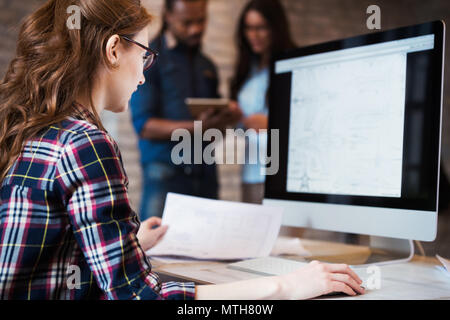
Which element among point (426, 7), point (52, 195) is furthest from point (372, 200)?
point (426, 7)

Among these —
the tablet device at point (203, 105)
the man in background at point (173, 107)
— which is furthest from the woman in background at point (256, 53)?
the tablet device at point (203, 105)

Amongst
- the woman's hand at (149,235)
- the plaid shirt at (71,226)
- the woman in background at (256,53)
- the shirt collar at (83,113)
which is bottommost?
the woman's hand at (149,235)

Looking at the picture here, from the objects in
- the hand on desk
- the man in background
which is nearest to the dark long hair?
the man in background

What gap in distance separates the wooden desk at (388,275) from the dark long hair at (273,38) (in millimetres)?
1679

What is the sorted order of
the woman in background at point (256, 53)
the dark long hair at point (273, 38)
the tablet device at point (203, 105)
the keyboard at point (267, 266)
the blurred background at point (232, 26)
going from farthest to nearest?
1. the blurred background at point (232, 26)
2. the dark long hair at point (273, 38)
3. the woman in background at point (256, 53)
4. the tablet device at point (203, 105)
5. the keyboard at point (267, 266)

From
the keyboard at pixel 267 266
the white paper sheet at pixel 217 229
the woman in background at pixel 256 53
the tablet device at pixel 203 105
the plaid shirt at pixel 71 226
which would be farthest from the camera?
the woman in background at pixel 256 53

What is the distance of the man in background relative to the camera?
7.71 feet

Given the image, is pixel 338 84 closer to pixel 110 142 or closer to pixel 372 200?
pixel 372 200

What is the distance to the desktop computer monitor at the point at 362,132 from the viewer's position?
2.98ft

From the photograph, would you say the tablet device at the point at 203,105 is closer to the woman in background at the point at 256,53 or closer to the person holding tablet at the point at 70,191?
the woman in background at the point at 256,53

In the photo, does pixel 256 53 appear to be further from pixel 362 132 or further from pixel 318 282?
pixel 318 282

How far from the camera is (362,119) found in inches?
39.8

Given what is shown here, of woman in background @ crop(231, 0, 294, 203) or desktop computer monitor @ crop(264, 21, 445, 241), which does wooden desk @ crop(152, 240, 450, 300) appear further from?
woman in background @ crop(231, 0, 294, 203)
